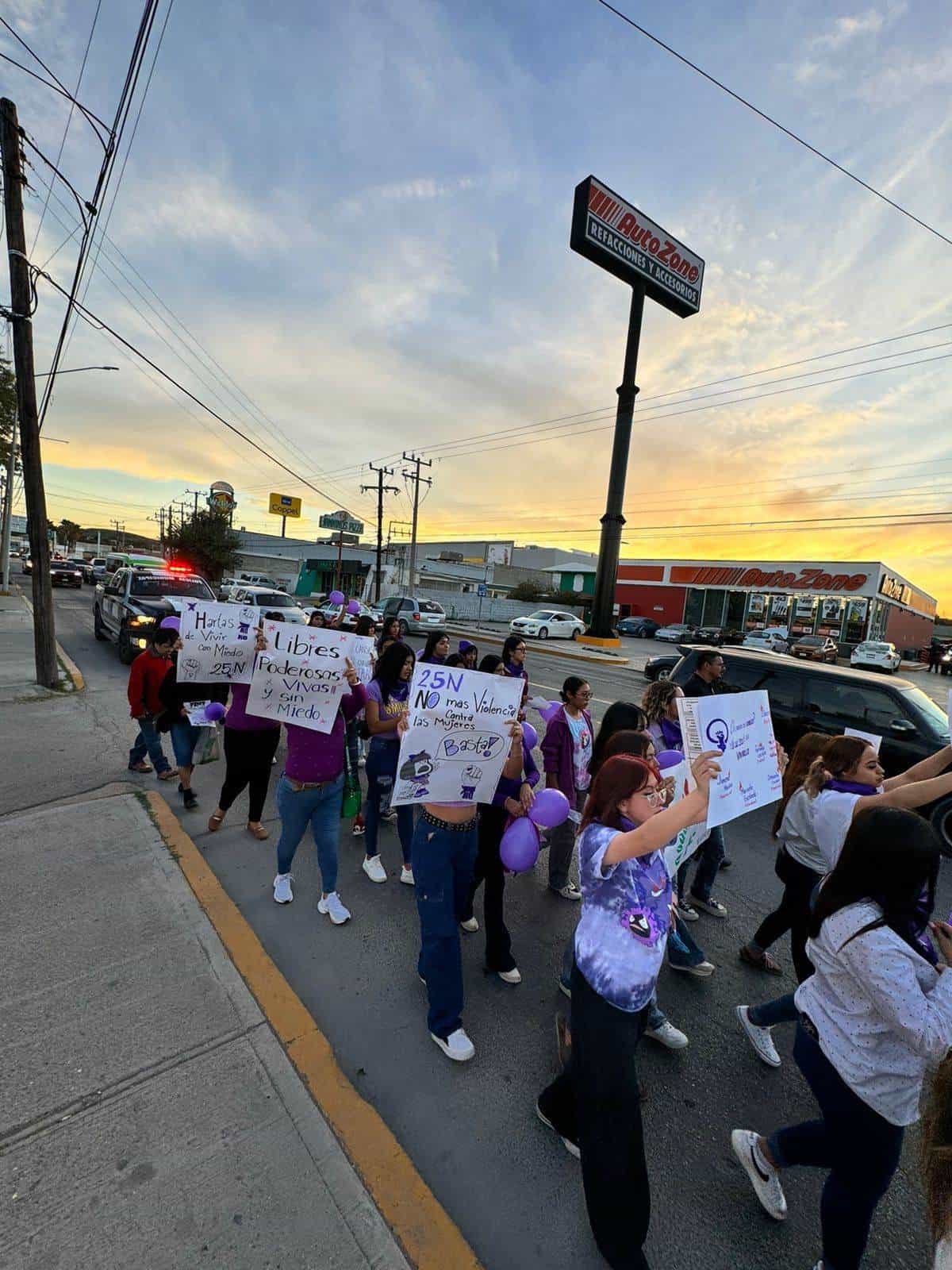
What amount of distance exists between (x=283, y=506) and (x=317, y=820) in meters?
66.1

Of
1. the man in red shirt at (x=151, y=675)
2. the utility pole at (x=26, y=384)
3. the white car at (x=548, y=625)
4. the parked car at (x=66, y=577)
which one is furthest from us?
the parked car at (x=66, y=577)

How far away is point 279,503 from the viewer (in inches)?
2512

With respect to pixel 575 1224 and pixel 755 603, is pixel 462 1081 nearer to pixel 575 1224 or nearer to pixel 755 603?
pixel 575 1224

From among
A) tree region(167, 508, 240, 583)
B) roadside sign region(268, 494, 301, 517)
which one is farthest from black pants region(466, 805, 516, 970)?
roadside sign region(268, 494, 301, 517)

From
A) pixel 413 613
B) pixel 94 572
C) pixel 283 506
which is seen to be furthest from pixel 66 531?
pixel 413 613

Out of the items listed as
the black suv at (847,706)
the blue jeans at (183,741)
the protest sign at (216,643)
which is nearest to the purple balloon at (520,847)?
the protest sign at (216,643)

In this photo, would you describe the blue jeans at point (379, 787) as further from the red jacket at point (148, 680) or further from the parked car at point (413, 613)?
the parked car at point (413, 613)

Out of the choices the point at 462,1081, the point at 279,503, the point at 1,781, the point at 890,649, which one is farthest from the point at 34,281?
the point at 279,503

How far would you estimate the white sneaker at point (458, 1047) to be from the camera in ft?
8.52

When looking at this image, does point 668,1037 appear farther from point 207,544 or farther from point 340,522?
point 340,522

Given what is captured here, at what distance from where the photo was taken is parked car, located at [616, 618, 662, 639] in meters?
41.9

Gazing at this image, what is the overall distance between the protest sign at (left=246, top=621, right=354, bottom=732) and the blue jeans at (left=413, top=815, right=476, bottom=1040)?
1.30 meters

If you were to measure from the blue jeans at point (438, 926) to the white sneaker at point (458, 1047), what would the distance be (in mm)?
25

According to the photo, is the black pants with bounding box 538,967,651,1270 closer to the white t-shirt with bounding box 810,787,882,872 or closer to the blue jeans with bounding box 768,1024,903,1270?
the blue jeans with bounding box 768,1024,903,1270
